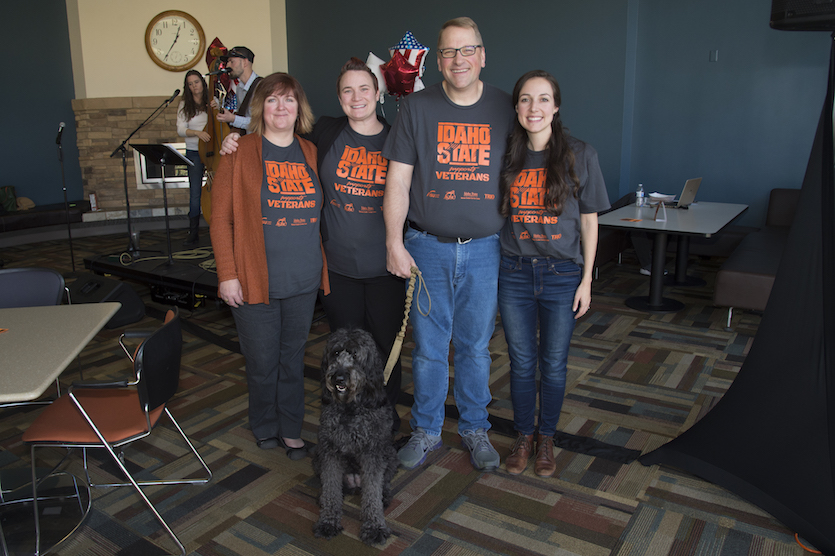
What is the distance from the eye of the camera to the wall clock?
7.54 metres

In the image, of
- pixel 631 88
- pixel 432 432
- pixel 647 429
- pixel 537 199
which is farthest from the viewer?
pixel 631 88

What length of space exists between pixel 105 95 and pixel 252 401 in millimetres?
6912

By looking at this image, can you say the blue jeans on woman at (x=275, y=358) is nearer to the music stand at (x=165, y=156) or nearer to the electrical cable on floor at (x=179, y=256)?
the music stand at (x=165, y=156)

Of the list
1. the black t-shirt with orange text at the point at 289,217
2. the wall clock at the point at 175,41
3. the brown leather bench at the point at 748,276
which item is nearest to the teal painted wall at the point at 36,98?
the wall clock at the point at 175,41

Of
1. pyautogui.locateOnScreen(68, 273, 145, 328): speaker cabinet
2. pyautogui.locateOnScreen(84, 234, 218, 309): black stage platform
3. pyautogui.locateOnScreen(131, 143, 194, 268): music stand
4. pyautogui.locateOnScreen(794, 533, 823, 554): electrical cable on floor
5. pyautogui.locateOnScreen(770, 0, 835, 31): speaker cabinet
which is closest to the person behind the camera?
pyautogui.locateOnScreen(770, 0, 835, 31): speaker cabinet

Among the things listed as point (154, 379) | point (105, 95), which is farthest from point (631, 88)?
point (105, 95)

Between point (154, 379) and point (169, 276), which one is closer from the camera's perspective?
point (154, 379)

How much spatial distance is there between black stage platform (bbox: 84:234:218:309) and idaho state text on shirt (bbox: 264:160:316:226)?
2271mm

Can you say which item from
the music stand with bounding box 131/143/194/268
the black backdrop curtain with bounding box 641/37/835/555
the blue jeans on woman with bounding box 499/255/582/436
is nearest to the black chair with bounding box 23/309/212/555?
the blue jeans on woman with bounding box 499/255/582/436

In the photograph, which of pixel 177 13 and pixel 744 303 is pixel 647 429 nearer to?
pixel 744 303

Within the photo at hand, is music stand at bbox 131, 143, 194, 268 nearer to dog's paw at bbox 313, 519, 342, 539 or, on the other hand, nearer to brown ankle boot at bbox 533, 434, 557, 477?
dog's paw at bbox 313, 519, 342, 539

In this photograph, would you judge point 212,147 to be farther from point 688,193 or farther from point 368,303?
point 688,193

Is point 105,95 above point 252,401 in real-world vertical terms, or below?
above

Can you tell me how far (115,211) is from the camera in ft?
25.8
